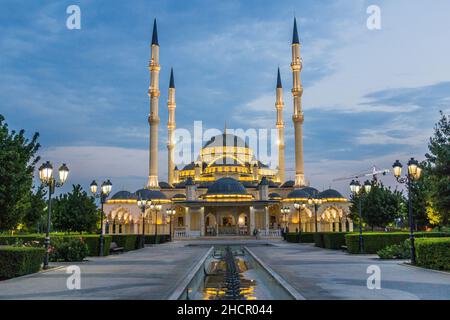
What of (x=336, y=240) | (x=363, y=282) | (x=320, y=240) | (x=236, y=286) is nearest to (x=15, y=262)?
(x=236, y=286)

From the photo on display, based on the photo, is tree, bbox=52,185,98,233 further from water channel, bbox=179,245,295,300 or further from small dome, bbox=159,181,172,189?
small dome, bbox=159,181,172,189

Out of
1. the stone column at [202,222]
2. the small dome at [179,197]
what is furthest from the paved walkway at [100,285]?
the small dome at [179,197]

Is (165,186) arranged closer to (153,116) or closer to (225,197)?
(153,116)

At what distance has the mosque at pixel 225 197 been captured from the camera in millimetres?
66312

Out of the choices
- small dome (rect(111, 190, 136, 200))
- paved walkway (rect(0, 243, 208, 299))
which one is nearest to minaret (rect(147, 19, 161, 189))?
small dome (rect(111, 190, 136, 200))

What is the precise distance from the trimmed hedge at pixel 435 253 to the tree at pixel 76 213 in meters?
27.3

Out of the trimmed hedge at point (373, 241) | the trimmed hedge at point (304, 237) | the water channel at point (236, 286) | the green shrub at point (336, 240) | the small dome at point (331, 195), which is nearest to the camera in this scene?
the water channel at point (236, 286)

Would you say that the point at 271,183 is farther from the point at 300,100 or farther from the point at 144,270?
the point at 144,270

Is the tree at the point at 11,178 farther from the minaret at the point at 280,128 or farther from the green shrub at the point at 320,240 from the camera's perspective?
the minaret at the point at 280,128

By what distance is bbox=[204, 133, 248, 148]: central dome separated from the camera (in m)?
96.2

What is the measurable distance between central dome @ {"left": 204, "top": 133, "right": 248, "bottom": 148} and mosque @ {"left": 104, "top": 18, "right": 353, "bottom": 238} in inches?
13.1

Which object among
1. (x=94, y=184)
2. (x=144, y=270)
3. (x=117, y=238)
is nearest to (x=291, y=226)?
(x=117, y=238)

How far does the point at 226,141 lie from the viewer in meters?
96.4

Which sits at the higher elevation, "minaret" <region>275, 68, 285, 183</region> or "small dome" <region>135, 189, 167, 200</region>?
"minaret" <region>275, 68, 285, 183</region>
